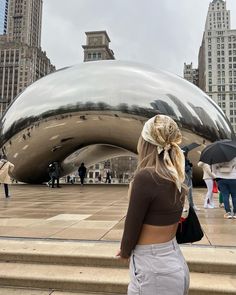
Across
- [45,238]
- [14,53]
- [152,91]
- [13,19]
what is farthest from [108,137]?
[13,19]

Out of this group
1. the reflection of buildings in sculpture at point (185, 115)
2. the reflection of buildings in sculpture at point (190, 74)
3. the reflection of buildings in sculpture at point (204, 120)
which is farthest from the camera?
the reflection of buildings in sculpture at point (190, 74)

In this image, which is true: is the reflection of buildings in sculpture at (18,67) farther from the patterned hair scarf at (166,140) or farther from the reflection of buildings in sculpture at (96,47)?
the patterned hair scarf at (166,140)

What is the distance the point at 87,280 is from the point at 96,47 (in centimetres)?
14025

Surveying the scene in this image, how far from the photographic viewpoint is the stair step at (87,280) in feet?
10.8

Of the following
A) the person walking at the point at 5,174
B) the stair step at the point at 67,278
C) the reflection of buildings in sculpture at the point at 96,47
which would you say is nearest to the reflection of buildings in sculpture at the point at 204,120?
the person walking at the point at 5,174

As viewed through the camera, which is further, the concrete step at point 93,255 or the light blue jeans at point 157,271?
the concrete step at point 93,255

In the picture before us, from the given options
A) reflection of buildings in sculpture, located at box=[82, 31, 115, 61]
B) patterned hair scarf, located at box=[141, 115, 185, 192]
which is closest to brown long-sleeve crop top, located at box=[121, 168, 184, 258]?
patterned hair scarf, located at box=[141, 115, 185, 192]

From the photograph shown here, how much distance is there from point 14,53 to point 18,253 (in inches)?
4888

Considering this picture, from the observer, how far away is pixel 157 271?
5.73 feet

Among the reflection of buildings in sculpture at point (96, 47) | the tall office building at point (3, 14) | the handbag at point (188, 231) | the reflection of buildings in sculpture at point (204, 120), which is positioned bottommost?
the handbag at point (188, 231)

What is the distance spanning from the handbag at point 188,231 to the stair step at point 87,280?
148 centimetres

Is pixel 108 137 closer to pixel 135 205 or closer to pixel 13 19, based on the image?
pixel 135 205

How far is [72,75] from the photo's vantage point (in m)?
14.7

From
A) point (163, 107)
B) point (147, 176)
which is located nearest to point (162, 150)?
point (147, 176)
